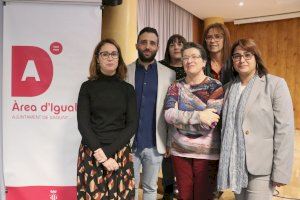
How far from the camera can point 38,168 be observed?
2275 millimetres

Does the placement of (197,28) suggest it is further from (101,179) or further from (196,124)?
(101,179)

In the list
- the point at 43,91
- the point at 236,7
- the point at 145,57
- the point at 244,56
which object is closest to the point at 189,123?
the point at 244,56

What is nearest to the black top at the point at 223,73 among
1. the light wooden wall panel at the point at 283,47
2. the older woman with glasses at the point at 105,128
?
the older woman with glasses at the point at 105,128

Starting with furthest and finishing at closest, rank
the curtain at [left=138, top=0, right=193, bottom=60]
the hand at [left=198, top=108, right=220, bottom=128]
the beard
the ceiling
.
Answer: the ceiling, the curtain at [left=138, top=0, right=193, bottom=60], the beard, the hand at [left=198, top=108, right=220, bottom=128]

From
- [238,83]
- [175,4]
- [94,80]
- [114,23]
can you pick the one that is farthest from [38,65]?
[175,4]

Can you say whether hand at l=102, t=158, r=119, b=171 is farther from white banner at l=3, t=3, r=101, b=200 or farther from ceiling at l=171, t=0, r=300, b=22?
ceiling at l=171, t=0, r=300, b=22

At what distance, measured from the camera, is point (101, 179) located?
1816 mm

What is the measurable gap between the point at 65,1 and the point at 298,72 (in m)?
6.37

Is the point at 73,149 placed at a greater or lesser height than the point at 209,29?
lesser

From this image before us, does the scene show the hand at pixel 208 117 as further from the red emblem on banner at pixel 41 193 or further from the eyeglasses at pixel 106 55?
the red emblem on banner at pixel 41 193

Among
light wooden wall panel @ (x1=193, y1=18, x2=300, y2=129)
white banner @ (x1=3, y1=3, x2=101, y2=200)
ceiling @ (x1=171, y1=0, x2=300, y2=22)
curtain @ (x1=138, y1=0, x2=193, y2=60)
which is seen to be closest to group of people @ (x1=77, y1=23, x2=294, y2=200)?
white banner @ (x1=3, y1=3, x2=101, y2=200)

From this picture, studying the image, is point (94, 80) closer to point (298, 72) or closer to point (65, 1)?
point (65, 1)

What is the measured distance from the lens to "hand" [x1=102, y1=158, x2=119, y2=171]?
5.82ft

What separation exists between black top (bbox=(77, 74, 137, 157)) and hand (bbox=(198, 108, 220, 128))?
411 millimetres
